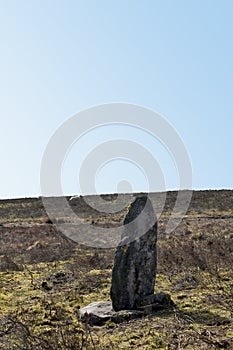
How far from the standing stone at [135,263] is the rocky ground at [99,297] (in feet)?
2.35

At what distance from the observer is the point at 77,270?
14.0m

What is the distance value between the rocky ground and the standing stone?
718mm

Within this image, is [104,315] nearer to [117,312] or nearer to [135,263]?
[117,312]

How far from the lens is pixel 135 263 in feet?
29.9

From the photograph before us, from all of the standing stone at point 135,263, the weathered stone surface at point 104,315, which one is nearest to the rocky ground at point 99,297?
the weathered stone surface at point 104,315

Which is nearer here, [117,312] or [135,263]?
[117,312]

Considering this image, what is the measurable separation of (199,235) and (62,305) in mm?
11476

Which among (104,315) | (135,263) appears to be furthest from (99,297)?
(104,315)

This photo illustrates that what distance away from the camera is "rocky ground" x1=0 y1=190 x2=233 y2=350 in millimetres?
6500

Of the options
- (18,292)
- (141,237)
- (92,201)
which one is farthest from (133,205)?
(92,201)

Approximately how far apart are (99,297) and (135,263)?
6.52ft

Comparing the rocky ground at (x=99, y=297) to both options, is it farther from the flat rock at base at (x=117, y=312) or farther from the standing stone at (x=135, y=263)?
the standing stone at (x=135, y=263)

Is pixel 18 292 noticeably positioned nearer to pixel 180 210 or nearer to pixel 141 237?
pixel 141 237

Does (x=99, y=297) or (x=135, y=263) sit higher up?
(x=135, y=263)
